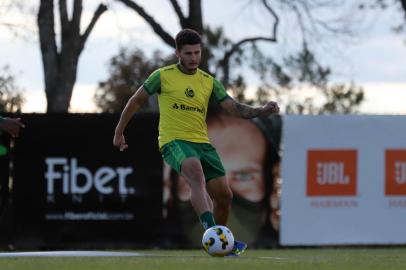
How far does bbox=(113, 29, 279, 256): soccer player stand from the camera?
498 inches

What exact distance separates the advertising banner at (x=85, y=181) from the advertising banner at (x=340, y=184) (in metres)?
1.82

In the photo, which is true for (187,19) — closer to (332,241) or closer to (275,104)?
(332,241)

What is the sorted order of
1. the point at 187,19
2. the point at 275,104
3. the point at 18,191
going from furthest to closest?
the point at 187,19, the point at 18,191, the point at 275,104

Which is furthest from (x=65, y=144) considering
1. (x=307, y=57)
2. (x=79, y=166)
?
(x=307, y=57)

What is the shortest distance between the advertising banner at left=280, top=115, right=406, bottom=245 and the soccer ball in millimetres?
6969

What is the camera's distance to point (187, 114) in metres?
12.8

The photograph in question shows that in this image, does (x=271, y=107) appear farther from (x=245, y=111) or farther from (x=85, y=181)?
(x=85, y=181)

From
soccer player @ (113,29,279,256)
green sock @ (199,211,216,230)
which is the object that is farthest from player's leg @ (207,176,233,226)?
green sock @ (199,211,216,230)

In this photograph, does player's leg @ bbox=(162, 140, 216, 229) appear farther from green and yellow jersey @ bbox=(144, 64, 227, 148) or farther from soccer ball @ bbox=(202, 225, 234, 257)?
soccer ball @ bbox=(202, 225, 234, 257)

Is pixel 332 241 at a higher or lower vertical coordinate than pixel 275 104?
lower

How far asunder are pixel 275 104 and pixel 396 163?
698 cm

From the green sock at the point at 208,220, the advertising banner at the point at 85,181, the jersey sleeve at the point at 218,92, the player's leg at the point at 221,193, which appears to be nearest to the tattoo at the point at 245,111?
the jersey sleeve at the point at 218,92

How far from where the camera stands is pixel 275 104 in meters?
12.5

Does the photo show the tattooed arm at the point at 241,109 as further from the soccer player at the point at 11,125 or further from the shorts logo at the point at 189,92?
the soccer player at the point at 11,125
